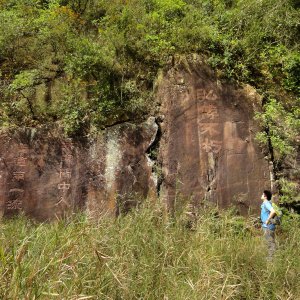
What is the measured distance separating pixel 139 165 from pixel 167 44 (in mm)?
2151

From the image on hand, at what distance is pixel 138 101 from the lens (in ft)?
18.3

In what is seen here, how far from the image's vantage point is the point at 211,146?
214 inches

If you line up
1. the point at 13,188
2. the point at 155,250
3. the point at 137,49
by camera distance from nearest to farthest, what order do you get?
the point at 155,250, the point at 13,188, the point at 137,49

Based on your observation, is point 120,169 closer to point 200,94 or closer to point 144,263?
point 200,94

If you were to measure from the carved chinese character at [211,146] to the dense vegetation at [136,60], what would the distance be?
692 millimetres

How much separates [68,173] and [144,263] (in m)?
2.58

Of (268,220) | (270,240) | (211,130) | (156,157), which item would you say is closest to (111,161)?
(156,157)

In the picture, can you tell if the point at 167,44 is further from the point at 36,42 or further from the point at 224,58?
the point at 36,42

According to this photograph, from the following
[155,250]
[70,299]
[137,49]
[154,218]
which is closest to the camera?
[70,299]

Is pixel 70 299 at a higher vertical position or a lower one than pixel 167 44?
lower

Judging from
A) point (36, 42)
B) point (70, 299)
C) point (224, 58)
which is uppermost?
point (36, 42)

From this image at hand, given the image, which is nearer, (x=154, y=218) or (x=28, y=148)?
(x=154, y=218)

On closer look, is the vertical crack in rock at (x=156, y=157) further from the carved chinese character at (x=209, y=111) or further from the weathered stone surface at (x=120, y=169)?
the carved chinese character at (x=209, y=111)

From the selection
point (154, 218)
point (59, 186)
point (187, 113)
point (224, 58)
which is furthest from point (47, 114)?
point (224, 58)
